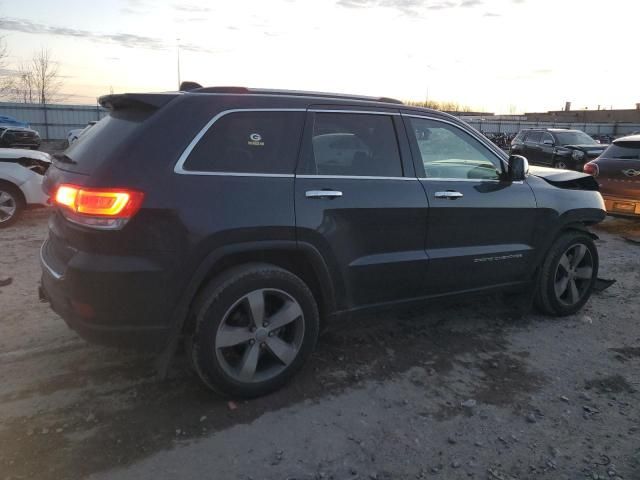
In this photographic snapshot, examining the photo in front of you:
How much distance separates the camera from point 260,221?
3.16 metres

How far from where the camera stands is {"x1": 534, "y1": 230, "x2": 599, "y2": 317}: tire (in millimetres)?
4801

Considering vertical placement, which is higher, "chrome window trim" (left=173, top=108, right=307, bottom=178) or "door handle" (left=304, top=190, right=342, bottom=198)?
"chrome window trim" (left=173, top=108, right=307, bottom=178)

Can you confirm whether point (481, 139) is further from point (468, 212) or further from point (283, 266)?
point (283, 266)

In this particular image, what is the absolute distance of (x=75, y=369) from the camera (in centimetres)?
367

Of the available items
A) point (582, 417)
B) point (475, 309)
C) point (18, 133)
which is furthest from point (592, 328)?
point (18, 133)

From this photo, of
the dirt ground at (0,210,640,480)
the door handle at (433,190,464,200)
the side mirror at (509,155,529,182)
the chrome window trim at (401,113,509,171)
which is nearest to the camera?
the dirt ground at (0,210,640,480)

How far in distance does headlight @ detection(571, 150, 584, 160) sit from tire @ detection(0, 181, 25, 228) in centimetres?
1465

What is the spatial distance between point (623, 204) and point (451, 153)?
5867mm

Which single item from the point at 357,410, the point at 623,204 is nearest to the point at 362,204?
the point at 357,410

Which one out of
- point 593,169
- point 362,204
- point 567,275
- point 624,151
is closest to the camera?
point 362,204

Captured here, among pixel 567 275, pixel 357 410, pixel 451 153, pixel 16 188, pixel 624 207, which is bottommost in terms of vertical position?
pixel 357 410

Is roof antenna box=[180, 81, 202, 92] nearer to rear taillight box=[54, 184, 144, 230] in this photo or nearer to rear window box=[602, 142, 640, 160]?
rear taillight box=[54, 184, 144, 230]

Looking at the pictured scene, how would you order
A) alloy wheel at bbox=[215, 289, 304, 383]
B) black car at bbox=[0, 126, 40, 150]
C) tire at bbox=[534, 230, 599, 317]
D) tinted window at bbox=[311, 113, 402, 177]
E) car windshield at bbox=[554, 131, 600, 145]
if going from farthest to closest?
1. car windshield at bbox=[554, 131, 600, 145]
2. black car at bbox=[0, 126, 40, 150]
3. tire at bbox=[534, 230, 599, 317]
4. tinted window at bbox=[311, 113, 402, 177]
5. alloy wheel at bbox=[215, 289, 304, 383]

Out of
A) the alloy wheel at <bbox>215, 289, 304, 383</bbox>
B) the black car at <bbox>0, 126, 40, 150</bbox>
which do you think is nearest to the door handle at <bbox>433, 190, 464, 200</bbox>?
the alloy wheel at <bbox>215, 289, 304, 383</bbox>
